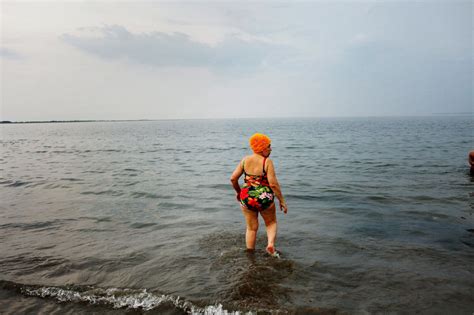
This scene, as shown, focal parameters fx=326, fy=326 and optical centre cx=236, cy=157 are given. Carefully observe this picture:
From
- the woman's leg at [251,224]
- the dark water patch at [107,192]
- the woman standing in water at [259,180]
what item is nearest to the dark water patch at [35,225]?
the dark water patch at [107,192]

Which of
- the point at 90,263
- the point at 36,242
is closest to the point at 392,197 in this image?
the point at 90,263

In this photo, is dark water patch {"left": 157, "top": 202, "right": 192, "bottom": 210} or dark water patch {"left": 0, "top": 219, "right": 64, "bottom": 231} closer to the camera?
dark water patch {"left": 0, "top": 219, "right": 64, "bottom": 231}

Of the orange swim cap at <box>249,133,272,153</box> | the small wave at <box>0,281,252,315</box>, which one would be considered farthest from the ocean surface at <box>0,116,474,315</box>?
the orange swim cap at <box>249,133,272,153</box>

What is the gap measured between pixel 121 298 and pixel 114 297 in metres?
0.12

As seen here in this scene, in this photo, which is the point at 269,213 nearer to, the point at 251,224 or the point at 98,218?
the point at 251,224

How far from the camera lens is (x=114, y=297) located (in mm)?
4922

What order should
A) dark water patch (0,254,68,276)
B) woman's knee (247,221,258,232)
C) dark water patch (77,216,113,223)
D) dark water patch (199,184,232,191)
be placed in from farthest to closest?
dark water patch (199,184,232,191), dark water patch (77,216,113,223), woman's knee (247,221,258,232), dark water patch (0,254,68,276)

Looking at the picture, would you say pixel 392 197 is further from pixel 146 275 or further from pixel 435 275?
pixel 146 275

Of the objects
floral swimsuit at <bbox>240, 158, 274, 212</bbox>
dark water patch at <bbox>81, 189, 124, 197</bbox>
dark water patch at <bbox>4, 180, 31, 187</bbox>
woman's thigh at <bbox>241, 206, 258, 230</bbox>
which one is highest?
floral swimsuit at <bbox>240, 158, 274, 212</bbox>

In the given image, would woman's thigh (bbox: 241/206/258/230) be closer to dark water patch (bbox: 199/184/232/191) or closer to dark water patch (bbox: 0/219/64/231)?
dark water patch (bbox: 0/219/64/231)

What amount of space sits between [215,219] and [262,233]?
5.93ft

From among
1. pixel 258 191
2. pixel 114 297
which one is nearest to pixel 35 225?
pixel 114 297

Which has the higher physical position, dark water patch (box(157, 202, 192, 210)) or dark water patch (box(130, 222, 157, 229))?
dark water patch (box(157, 202, 192, 210))

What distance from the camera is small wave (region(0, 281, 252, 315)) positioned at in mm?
4656
